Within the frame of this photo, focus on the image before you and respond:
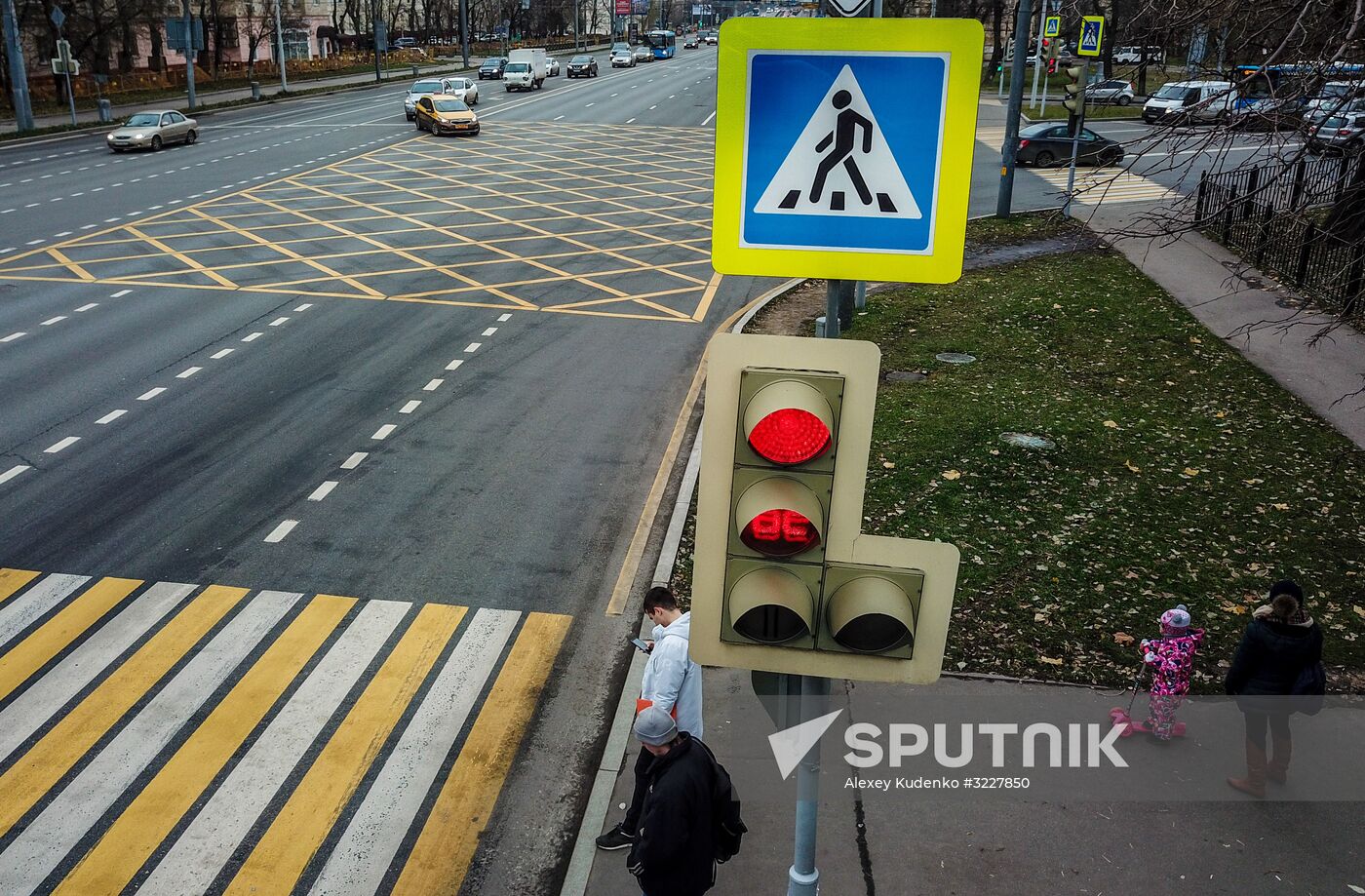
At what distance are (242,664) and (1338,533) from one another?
9.57 metres

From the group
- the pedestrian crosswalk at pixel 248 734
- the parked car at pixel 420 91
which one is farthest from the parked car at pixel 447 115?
the pedestrian crosswalk at pixel 248 734

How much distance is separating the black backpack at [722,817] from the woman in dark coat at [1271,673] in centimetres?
341

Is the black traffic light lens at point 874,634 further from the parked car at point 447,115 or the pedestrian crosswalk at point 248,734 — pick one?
the parked car at point 447,115

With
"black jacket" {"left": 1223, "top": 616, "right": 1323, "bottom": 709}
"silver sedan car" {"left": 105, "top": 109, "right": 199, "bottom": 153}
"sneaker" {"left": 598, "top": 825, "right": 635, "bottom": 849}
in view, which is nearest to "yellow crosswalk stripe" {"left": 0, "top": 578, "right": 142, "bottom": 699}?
"sneaker" {"left": 598, "top": 825, "right": 635, "bottom": 849}

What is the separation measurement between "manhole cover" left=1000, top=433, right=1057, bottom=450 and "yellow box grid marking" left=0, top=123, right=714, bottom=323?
7.42 m

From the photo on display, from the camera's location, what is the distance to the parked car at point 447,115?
141ft

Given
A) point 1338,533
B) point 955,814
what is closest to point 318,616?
point 955,814

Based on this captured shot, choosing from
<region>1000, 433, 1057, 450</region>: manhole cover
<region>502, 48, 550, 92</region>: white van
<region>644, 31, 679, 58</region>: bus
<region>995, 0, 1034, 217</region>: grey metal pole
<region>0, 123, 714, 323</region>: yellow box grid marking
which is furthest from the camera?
<region>644, 31, 679, 58</region>: bus

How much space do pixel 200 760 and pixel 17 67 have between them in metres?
43.1

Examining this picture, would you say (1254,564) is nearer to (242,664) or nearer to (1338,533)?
(1338,533)

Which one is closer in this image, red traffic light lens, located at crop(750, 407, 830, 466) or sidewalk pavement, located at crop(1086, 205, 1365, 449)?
red traffic light lens, located at crop(750, 407, 830, 466)

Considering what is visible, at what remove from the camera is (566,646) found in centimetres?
907

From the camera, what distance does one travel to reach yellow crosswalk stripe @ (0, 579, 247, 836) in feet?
23.7

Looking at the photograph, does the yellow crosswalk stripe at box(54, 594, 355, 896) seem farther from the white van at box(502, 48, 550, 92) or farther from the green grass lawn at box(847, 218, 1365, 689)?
the white van at box(502, 48, 550, 92)
